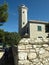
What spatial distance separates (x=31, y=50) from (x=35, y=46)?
0.59ft

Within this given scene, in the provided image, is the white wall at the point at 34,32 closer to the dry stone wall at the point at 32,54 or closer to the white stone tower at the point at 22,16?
the white stone tower at the point at 22,16

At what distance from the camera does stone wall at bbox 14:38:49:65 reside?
4379mm

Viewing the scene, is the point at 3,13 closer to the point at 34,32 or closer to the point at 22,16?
the point at 34,32

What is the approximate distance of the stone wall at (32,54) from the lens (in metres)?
4.38

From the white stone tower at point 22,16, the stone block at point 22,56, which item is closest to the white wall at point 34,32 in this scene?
the white stone tower at point 22,16

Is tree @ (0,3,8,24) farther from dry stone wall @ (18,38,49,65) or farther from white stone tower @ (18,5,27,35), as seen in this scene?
white stone tower @ (18,5,27,35)

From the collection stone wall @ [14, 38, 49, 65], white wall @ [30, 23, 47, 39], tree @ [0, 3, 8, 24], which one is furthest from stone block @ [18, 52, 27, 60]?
white wall @ [30, 23, 47, 39]

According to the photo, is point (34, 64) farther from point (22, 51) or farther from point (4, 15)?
point (4, 15)

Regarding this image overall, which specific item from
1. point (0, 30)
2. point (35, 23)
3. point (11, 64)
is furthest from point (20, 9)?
point (11, 64)

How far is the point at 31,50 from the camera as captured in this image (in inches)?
176

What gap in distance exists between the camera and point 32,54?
4.44 meters

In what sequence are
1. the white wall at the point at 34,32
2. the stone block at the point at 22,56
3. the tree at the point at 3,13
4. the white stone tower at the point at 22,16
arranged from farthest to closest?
the white stone tower at the point at 22,16 → the white wall at the point at 34,32 → the tree at the point at 3,13 → the stone block at the point at 22,56

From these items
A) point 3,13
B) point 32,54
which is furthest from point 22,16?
point 32,54

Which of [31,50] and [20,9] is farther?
[20,9]
